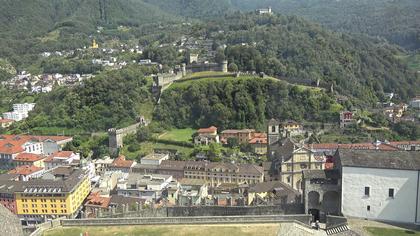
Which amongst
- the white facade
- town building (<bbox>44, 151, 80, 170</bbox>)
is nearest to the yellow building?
town building (<bbox>44, 151, 80, 170</bbox>)

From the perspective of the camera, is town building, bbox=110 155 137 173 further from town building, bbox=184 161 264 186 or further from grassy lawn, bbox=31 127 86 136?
grassy lawn, bbox=31 127 86 136

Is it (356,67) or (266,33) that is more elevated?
(266,33)

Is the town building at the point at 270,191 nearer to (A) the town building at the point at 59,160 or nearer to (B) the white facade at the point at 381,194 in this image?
(B) the white facade at the point at 381,194

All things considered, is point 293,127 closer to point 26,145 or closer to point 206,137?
point 206,137

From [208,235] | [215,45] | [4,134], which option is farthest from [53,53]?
[208,235]

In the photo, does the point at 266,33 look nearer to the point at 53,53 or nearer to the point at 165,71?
the point at 165,71

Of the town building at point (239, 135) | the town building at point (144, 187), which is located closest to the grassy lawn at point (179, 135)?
the town building at point (239, 135)
